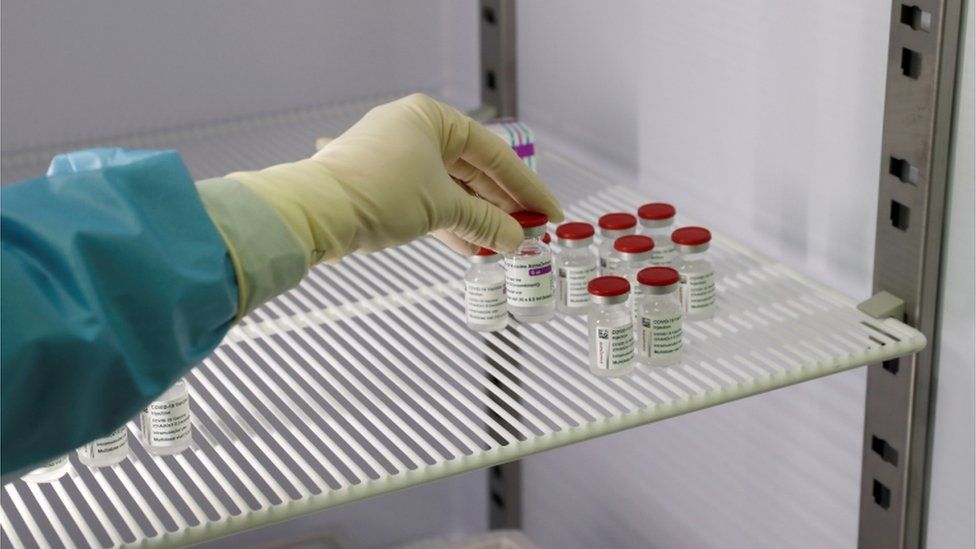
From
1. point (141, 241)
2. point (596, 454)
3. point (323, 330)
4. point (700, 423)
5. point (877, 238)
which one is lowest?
point (596, 454)

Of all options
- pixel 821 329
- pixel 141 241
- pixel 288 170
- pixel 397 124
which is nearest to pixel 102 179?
pixel 141 241

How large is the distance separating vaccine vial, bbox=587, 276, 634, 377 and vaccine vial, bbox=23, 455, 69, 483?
0.45 metres

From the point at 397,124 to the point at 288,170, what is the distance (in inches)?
4.7

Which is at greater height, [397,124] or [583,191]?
[397,124]

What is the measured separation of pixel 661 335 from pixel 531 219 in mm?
166

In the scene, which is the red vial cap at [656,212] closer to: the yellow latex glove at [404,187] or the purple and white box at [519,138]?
the yellow latex glove at [404,187]

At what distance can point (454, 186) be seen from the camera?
1092 millimetres

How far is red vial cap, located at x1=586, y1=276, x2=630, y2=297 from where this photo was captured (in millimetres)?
1127

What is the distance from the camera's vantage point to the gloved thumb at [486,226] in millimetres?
1113

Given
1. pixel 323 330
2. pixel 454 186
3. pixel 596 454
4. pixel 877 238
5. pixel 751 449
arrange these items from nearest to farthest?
pixel 454 186 < pixel 877 238 < pixel 323 330 < pixel 751 449 < pixel 596 454

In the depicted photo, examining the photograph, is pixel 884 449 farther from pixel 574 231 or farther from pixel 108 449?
pixel 108 449

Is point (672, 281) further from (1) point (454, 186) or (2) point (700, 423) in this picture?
(2) point (700, 423)

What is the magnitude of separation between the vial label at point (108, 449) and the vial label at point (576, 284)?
1.41 feet

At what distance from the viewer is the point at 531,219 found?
1195 millimetres
